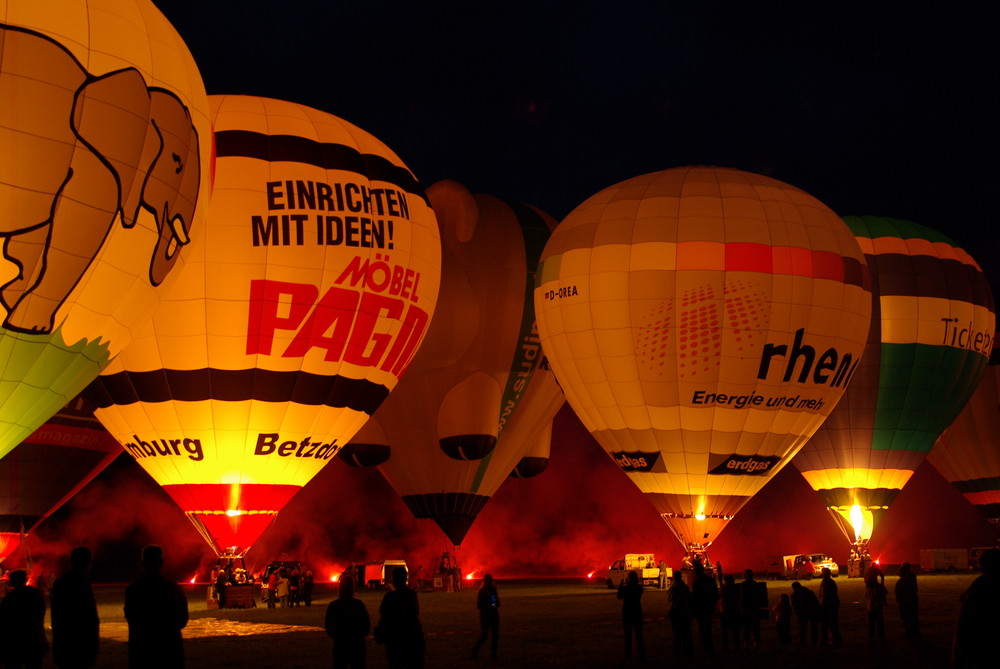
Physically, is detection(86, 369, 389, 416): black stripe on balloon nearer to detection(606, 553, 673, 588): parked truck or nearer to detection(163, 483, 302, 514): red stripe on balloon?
detection(163, 483, 302, 514): red stripe on balloon

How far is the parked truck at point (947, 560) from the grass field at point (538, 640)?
12.0m

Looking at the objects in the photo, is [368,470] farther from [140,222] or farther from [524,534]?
[140,222]

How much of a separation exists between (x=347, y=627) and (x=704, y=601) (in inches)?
167

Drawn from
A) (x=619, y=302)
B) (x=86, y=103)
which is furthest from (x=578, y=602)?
(x=86, y=103)

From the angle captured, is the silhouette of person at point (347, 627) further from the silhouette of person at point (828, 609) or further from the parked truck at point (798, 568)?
the parked truck at point (798, 568)

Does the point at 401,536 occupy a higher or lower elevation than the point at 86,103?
lower

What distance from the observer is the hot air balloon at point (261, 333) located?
46.1 ft

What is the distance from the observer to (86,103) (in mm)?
9859

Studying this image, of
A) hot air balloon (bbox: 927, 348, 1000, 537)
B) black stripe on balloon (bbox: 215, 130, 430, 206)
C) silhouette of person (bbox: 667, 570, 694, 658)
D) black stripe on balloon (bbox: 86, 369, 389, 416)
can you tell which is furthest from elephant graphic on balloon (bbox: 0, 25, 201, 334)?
hot air balloon (bbox: 927, 348, 1000, 537)

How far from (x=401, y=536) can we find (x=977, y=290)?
1590 cm

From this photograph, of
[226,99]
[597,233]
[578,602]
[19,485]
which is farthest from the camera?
[19,485]

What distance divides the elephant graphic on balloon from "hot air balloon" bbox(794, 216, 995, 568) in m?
16.0

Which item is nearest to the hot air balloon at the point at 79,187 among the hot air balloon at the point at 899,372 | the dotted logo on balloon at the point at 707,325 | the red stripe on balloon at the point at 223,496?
the red stripe on balloon at the point at 223,496

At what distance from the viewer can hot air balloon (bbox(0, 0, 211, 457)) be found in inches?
371
